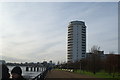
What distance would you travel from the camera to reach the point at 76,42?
623 feet

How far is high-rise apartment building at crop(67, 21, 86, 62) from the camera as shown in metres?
184

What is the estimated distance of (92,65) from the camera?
6406 cm

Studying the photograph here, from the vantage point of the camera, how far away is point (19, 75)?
18.6 ft

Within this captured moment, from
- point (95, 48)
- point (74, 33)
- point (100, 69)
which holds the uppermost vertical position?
point (74, 33)

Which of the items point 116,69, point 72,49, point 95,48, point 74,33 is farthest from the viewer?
point 74,33

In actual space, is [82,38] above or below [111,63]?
above

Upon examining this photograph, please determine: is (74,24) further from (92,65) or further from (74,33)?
(92,65)

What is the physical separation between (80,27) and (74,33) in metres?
6.78

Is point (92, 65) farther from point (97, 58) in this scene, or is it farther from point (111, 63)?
point (111, 63)

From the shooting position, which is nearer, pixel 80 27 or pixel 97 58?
pixel 97 58

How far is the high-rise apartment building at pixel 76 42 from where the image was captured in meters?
184

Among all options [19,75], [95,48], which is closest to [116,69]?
[95,48]

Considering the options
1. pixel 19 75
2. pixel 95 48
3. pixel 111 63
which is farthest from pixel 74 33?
pixel 19 75

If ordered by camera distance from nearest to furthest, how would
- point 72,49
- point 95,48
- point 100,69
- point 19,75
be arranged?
point 19,75, point 100,69, point 95,48, point 72,49
